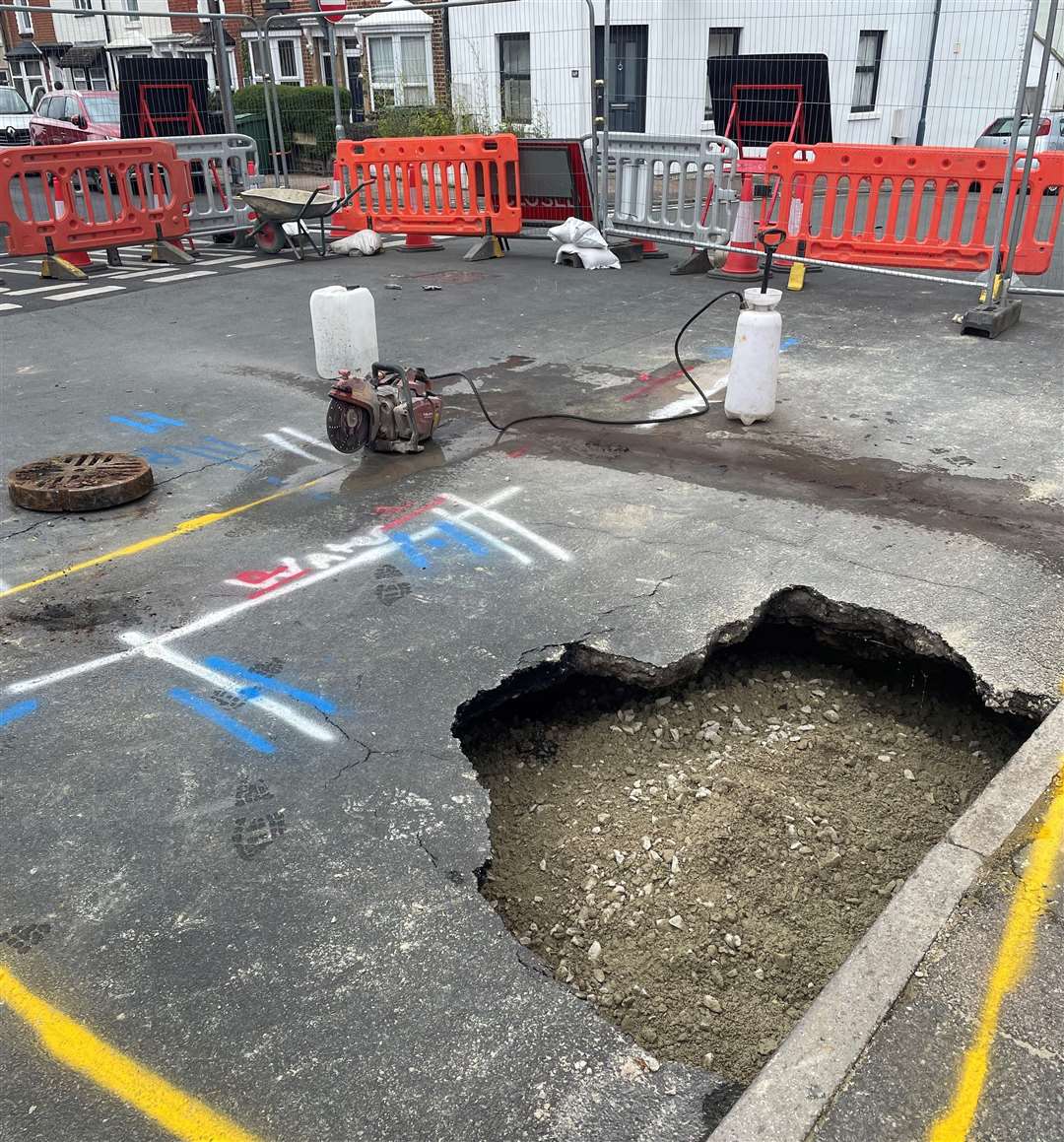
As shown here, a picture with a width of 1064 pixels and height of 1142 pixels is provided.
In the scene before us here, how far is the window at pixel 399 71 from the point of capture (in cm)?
2444

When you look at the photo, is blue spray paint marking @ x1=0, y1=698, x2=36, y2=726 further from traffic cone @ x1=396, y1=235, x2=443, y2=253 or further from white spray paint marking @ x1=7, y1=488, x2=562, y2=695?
traffic cone @ x1=396, y1=235, x2=443, y2=253

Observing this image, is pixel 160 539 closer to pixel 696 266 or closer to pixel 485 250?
pixel 696 266

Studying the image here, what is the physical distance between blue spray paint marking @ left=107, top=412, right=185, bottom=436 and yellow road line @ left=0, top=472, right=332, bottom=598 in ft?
5.07

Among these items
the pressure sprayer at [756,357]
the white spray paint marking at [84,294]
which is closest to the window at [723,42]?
the white spray paint marking at [84,294]

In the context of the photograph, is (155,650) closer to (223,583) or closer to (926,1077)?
(223,583)

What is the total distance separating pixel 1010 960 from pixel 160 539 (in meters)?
4.31

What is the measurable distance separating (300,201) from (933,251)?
26.4ft

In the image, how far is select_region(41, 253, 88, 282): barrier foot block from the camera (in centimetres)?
1224

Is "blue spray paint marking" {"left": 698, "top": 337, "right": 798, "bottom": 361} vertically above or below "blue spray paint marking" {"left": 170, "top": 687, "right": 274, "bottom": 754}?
above

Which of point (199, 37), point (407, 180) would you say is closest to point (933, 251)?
point (407, 180)

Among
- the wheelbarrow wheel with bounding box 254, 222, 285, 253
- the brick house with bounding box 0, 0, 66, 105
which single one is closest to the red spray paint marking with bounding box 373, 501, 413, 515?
the wheelbarrow wheel with bounding box 254, 222, 285, 253

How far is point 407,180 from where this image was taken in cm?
1348

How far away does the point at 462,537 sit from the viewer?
5090 millimetres

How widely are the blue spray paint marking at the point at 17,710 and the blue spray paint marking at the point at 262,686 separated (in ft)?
2.11
